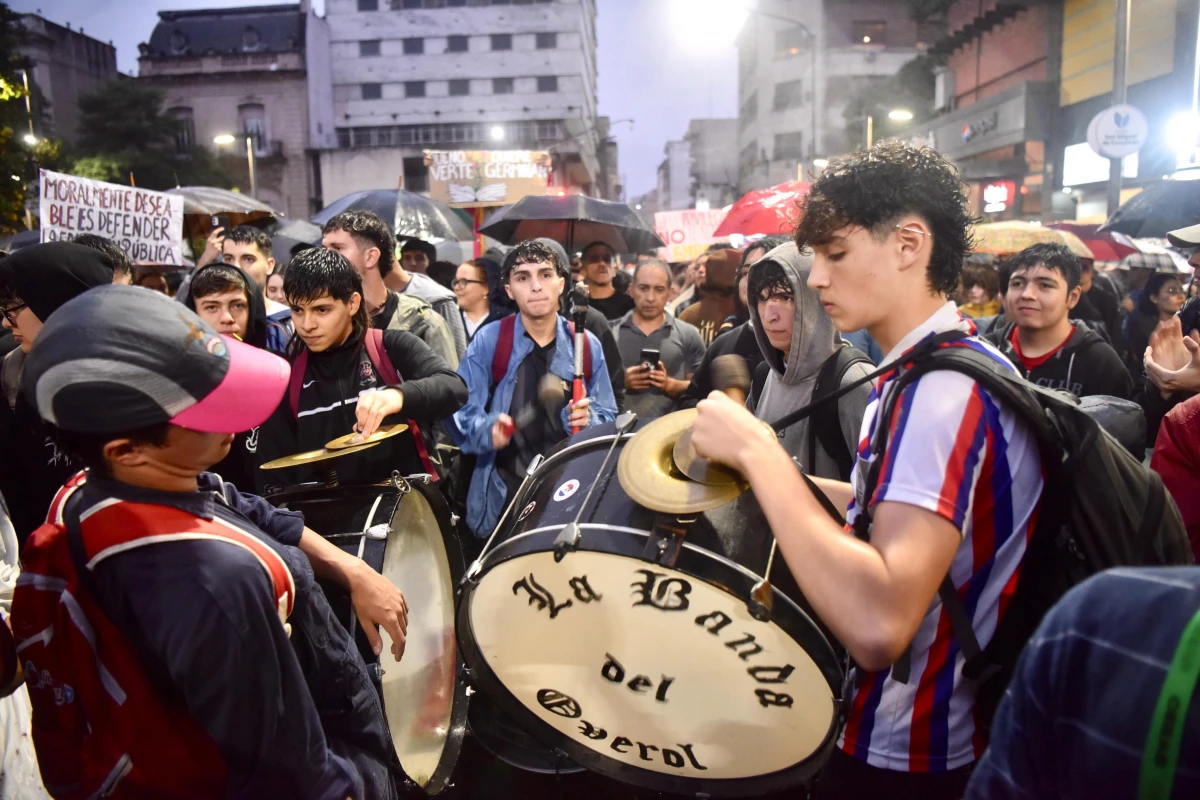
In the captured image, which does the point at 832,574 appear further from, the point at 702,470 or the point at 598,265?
the point at 598,265

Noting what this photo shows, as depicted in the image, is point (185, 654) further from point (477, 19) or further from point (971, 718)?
point (477, 19)

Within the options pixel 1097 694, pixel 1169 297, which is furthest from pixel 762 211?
pixel 1097 694

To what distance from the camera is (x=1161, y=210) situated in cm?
670

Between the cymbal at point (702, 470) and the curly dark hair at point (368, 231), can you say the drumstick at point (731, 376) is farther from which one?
the curly dark hair at point (368, 231)

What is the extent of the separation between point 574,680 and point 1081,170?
22.8 meters

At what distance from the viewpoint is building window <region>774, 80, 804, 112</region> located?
53938 millimetres

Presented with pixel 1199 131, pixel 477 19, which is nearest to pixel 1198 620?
pixel 1199 131

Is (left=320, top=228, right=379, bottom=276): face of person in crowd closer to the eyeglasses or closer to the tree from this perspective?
the eyeglasses

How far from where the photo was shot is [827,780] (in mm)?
1802

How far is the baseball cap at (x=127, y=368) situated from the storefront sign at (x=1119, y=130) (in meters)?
11.5

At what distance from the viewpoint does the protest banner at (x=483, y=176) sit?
1280 cm

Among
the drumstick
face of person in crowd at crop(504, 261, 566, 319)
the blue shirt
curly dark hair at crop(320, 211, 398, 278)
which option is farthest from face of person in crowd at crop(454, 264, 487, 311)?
the blue shirt

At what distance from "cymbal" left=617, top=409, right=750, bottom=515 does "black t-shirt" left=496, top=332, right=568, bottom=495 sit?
2137 millimetres

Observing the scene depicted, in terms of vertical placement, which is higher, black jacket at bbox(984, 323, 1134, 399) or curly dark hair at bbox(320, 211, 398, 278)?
curly dark hair at bbox(320, 211, 398, 278)
